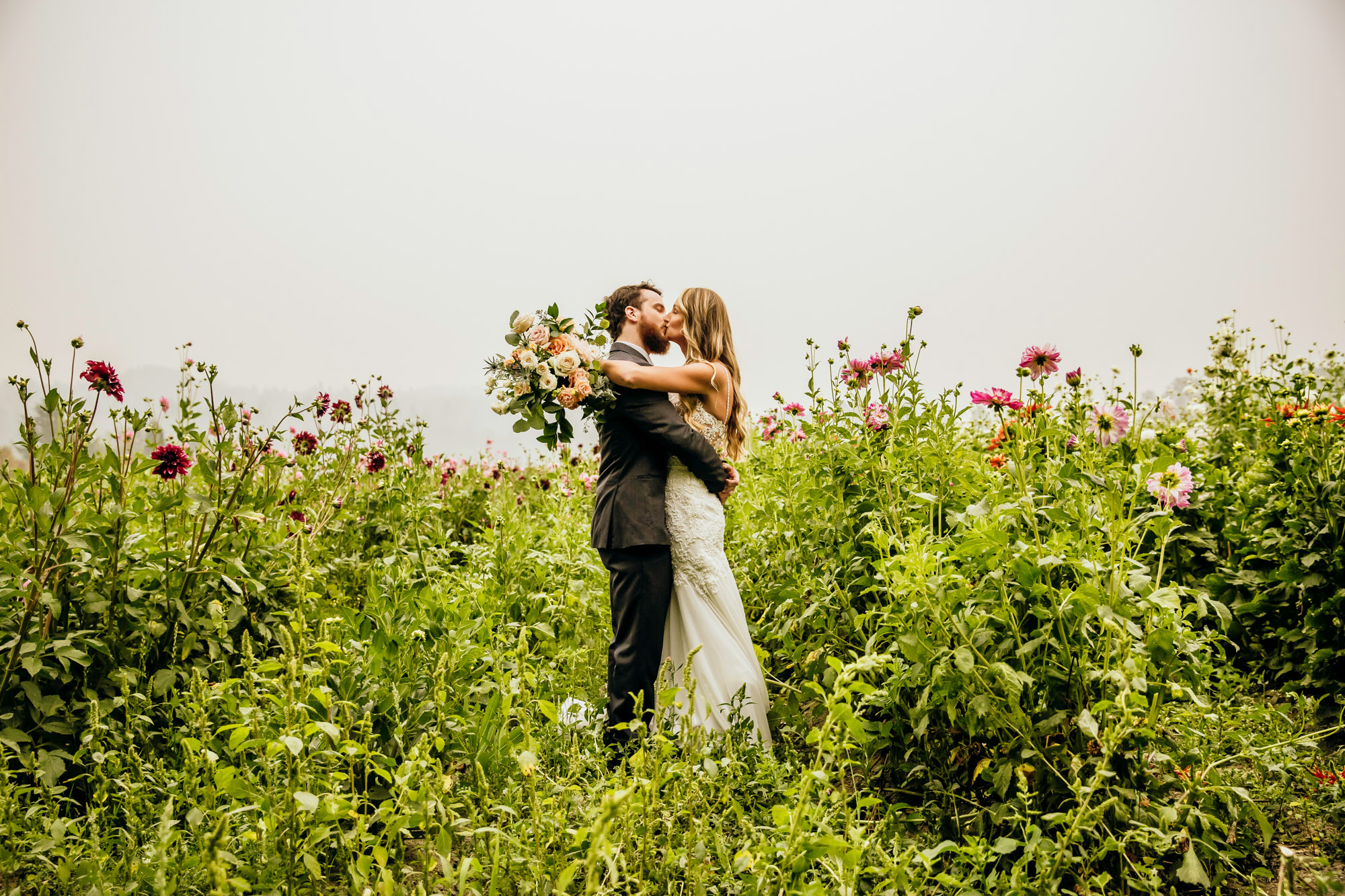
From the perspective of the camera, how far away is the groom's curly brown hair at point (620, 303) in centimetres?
332

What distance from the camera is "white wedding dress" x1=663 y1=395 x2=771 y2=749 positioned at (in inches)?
114

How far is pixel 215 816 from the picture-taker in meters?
1.46

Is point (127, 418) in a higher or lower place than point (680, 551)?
higher

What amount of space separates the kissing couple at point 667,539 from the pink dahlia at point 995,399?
108 centimetres

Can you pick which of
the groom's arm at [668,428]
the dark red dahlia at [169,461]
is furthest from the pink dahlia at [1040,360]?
the dark red dahlia at [169,461]

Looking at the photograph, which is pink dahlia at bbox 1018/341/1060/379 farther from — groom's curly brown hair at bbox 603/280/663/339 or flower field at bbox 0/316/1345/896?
groom's curly brown hair at bbox 603/280/663/339

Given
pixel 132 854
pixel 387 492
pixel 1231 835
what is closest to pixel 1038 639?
pixel 1231 835

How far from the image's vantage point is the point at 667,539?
298 centimetres

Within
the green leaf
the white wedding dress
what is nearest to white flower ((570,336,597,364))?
the white wedding dress

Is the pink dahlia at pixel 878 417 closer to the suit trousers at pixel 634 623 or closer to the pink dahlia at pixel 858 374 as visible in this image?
the pink dahlia at pixel 858 374

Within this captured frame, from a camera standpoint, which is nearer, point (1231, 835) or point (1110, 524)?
point (1110, 524)

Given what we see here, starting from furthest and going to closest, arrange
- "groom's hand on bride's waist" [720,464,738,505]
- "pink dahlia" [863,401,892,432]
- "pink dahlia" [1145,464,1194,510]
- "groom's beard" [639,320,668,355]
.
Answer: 1. "groom's beard" [639,320,668,355]
2. "groom's hand on bride's waist" [720,464,738,505]
3. "pink dahlia" [863,401,892,432]
4. "pink dahlia" [1145,464,1194,510]

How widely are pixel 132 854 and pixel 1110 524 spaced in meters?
2.30

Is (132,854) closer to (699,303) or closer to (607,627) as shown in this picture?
(607,627)
